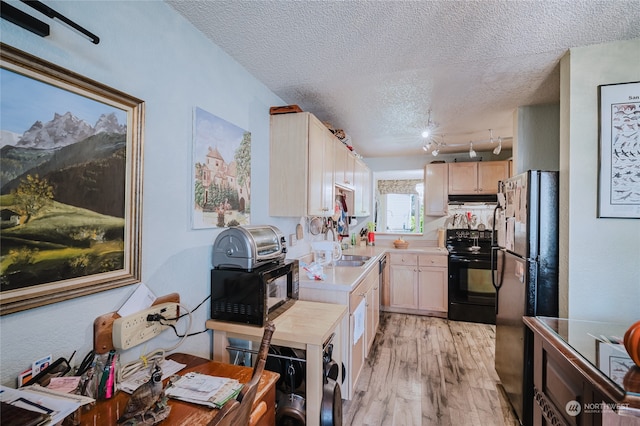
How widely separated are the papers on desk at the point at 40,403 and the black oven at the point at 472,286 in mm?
4079

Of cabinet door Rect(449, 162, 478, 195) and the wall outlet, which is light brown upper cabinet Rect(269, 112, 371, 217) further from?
cabinet door Rect(449, 162, 478, 195)

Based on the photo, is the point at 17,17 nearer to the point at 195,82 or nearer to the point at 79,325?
the point at 195,82

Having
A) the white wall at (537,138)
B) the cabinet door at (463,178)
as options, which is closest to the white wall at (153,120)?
the white wall at (537,138)

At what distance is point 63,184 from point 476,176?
452cm

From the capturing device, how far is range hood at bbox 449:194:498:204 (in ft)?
13.4

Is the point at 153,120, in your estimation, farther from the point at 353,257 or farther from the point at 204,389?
the point at 353,257

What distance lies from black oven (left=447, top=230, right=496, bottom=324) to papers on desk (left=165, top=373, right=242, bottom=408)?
11.9ft

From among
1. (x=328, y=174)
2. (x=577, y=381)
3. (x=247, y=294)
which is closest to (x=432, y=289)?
(x=328, y=174)

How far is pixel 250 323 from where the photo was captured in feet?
4.95

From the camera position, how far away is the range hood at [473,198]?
160 inches

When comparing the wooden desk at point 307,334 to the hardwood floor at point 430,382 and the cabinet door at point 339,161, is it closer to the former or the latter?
the hardwood floor at point 430,382

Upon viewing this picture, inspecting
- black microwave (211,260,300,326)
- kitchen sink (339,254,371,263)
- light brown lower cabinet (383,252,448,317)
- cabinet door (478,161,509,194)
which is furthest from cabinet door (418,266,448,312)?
black microwave (211,260,300,326)

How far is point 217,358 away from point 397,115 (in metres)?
2.60

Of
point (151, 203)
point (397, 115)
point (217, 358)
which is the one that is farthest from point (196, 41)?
point (397, 115)
